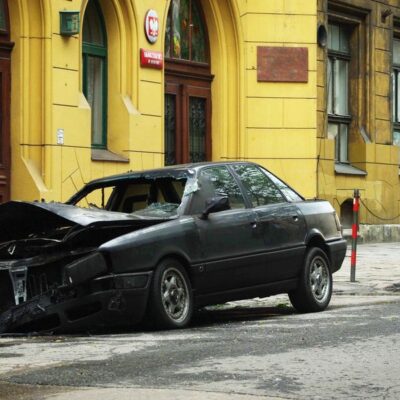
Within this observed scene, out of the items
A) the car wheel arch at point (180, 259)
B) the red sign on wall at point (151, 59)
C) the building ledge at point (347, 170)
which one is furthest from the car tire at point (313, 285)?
the building ledge at point (347, 170)

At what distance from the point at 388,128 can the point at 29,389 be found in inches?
855

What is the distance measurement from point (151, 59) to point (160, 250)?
36.6 ft

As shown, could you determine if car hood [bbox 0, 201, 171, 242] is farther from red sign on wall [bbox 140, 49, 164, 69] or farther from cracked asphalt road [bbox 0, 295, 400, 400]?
red sign on wall [bbox 140, 49, 164, 69]

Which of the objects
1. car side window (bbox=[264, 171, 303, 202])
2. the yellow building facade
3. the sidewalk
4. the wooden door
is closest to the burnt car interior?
car side window (bbox=[264, 171, 303, 202])

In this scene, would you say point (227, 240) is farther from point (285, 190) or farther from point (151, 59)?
point (151, 59)

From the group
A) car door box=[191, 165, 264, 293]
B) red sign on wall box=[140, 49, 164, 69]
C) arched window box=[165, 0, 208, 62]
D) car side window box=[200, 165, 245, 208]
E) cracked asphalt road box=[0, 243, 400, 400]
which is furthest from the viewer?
arched window box=[165, 0, 208, 62]

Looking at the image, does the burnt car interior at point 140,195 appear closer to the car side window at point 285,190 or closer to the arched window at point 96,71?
the car side window at point 285,190

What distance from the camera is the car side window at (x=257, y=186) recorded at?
12.5 meters

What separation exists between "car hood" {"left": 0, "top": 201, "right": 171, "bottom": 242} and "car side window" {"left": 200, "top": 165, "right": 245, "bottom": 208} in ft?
3.33

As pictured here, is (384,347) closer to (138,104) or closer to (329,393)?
(329,393)

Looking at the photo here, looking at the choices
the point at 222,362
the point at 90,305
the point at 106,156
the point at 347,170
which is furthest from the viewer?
the point at 347,170

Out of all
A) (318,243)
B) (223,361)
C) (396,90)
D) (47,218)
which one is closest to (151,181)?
(47,218)

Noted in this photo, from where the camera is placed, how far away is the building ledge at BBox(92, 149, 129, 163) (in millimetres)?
20656

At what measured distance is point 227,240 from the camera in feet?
38.4
